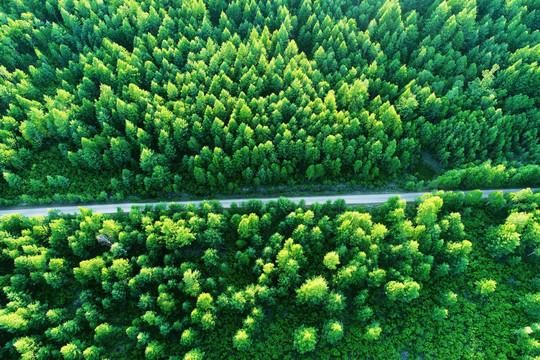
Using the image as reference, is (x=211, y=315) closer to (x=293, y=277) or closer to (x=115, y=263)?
(x=293, y=277)

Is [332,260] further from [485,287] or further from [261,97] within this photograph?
[261,97]

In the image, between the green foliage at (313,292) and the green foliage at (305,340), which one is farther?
the green foliage at (313,292)

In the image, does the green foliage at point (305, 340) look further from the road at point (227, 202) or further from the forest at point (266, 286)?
the road at point (227, 202)

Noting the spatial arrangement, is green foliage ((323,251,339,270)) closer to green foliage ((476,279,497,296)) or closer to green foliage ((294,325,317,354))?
green foliage ((294,325,317,354))

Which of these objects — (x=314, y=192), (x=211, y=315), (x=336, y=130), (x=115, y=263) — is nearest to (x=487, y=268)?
(x=314, y=192)

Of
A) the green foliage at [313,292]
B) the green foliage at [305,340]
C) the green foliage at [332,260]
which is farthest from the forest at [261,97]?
the green foliage at [305,340]

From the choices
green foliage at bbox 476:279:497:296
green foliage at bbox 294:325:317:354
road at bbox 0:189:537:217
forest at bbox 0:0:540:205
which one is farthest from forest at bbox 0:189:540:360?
forest at bbox 0:0:540:205
